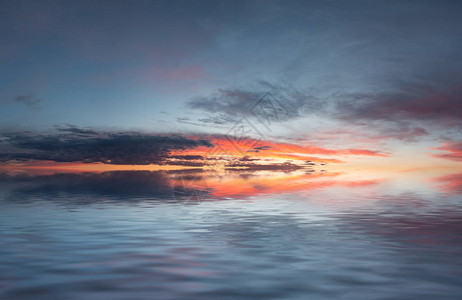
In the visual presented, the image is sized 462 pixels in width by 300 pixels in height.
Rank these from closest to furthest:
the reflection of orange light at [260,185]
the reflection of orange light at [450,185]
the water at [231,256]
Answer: the water at [231,256], the reflection of orange light at [260,185], the reflection of orange light at [450,185]

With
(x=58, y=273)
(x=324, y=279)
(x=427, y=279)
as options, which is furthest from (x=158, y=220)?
(x=427, y=279)

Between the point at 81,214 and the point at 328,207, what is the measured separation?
18773 millimetres

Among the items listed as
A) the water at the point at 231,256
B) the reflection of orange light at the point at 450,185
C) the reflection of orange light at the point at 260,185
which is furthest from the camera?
the reflection of orange light at the point at 450,185

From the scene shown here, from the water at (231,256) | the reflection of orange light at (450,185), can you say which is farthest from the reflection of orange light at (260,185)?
the water at (231,256)

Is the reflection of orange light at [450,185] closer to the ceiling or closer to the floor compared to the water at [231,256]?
closer to the ceiling

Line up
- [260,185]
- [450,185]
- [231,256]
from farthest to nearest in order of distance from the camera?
[260,185], [450,185], [231,256]

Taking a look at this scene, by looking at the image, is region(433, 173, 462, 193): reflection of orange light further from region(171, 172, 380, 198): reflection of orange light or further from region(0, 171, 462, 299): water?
region(0, 171, 462, 299): water

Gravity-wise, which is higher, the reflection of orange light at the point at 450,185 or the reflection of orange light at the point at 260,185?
the reflection of orange light at the point at 450,185

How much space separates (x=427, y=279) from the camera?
960cm

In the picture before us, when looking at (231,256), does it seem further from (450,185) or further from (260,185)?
(450,185)

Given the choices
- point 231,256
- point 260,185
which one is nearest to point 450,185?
point 260,185

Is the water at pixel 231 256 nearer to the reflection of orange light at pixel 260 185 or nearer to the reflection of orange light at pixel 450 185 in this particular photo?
the reflection of orange light at pixel 260 185

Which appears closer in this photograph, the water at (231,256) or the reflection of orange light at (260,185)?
the water at (231,256)

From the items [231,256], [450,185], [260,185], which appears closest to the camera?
[231,256]
